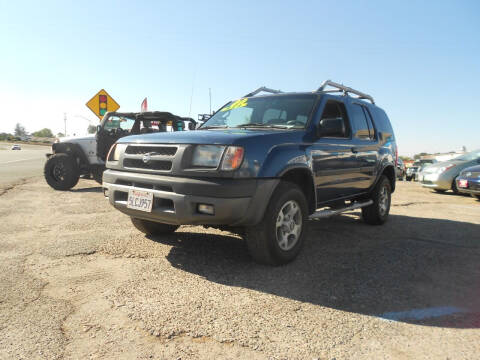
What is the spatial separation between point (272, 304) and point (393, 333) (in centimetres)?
83

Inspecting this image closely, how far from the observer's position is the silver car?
35.9 feet

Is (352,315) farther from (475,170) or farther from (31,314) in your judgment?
(475,170)

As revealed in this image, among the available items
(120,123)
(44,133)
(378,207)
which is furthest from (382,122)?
(44,133)

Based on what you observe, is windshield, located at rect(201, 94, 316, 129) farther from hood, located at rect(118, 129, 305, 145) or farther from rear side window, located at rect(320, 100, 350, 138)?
hood, located at rect(118, 129, 305, 145)

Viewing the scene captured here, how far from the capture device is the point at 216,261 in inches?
143

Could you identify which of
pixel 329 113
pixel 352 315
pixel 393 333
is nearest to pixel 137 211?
pixel 352 315

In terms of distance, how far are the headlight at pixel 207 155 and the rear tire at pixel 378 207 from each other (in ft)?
11.2

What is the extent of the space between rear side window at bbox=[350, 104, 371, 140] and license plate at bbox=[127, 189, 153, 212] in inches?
118

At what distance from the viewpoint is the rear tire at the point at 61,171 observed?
8.91m

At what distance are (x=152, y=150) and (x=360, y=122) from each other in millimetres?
3067

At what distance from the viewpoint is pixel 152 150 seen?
350cm

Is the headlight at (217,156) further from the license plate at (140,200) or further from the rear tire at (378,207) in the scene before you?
the rear tire at (378,207)

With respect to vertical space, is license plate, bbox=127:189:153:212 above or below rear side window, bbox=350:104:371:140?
below

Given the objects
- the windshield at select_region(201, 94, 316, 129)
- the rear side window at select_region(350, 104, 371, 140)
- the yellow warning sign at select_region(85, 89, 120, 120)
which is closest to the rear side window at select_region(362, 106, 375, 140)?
the rear side window at select_region(350, 104, 371, 140)
